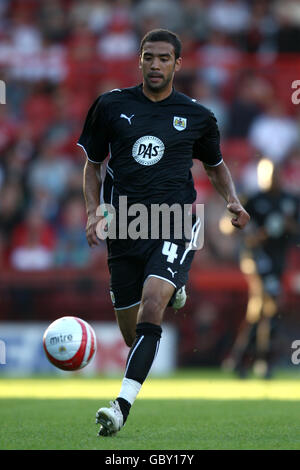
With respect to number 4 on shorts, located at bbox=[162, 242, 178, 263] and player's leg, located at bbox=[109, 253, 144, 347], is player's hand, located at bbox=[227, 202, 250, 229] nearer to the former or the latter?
number 4 on shorts, located at bbox=[162, 242, 178, 263]

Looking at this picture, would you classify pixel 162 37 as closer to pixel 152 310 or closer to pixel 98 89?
pixel 152 310

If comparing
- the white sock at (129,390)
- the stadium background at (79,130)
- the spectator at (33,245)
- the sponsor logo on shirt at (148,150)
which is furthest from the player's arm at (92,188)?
the spectator at (33,245)

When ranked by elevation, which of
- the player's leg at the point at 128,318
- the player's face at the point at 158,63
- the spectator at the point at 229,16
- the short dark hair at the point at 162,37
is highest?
the spectator at the point at 229,16

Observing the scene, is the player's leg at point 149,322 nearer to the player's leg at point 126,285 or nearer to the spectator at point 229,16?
the player's leg at point 126,285

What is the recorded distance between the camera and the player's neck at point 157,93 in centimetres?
644

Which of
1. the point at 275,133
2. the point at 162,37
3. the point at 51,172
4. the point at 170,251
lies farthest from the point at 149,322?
the point at 275,133

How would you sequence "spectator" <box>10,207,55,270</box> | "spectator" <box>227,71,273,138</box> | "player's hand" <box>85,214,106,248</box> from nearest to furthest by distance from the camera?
"player's hand" <box>85,214,106,248</box> → "spectator" <box>10,207,55,270</box> → "spectator" <box>227,71,273,138</box>

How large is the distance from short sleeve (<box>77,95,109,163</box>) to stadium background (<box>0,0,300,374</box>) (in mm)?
5242

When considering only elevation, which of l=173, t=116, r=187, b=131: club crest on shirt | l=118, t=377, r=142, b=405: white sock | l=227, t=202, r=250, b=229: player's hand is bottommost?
l=118, t=377, r=142, b=405: white sock

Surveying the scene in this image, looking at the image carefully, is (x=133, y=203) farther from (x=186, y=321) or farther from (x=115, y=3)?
(x=115, y=3)

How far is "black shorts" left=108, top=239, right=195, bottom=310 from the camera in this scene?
608cm

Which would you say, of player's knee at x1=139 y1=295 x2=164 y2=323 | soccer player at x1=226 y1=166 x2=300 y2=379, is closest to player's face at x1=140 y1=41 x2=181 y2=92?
player's knee at x1=139 y1=295 x2=164 y2=323

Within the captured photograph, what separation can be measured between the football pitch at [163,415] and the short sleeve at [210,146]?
1.81 meters
